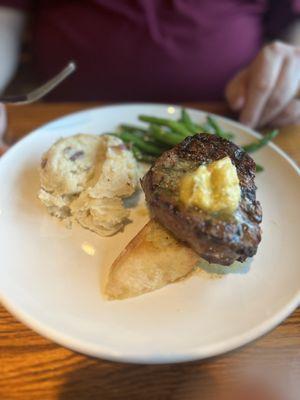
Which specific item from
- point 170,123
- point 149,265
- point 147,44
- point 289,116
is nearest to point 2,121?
point 170,123

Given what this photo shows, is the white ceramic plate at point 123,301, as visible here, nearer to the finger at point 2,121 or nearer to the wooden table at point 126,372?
the wooden table at point 126,372

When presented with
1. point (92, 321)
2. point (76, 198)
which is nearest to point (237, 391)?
point (92, 321)

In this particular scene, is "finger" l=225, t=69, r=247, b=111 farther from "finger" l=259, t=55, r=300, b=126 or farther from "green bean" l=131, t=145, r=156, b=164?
"green bean" l=131, t=145, r=156, b=164

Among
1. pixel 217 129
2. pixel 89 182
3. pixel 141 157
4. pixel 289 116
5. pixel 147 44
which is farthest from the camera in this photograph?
pixel 147 44

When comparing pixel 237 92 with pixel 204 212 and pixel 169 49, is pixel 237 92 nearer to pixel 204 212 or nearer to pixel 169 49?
pixel 169 49

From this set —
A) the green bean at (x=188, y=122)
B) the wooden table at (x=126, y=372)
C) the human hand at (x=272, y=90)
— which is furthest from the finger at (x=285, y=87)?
the wooden table at (x=126, y=372)

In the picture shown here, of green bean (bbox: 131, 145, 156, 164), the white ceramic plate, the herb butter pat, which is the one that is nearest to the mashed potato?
A: the white ceramic plate

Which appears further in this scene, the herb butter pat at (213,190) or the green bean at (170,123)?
the green bean at (170,123)
